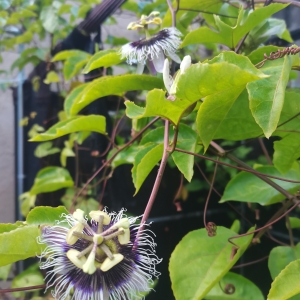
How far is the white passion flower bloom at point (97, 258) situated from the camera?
0.25 metres

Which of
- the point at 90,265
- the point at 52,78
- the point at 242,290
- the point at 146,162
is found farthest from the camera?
the point at 52,78

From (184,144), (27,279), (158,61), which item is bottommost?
(27,279)

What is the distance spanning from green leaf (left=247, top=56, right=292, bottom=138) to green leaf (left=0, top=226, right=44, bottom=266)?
0.70 feet

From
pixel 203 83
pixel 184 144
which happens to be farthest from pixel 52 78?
pixel 203 83

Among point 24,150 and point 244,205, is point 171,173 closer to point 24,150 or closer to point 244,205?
point 244,205

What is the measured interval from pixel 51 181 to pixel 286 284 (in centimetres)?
58

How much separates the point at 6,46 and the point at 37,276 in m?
0.75

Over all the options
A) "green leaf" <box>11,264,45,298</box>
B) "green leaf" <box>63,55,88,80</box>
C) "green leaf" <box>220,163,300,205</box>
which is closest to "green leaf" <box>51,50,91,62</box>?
"green leaf" <box>63,55,88,80</box>

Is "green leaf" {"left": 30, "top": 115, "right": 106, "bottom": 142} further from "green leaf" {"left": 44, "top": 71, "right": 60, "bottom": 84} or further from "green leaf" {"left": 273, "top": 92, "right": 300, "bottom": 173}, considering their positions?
"green leaf" {"left": 44, "top": 71, "right": 60, "bottom": 84}

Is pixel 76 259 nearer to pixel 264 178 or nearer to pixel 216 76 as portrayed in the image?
pixel 216 76

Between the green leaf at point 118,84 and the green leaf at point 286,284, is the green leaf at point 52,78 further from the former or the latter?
the green leaf at point 286,284

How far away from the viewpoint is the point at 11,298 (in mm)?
802

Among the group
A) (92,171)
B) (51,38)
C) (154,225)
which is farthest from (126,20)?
(154,225)

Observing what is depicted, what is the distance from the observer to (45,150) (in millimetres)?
969
